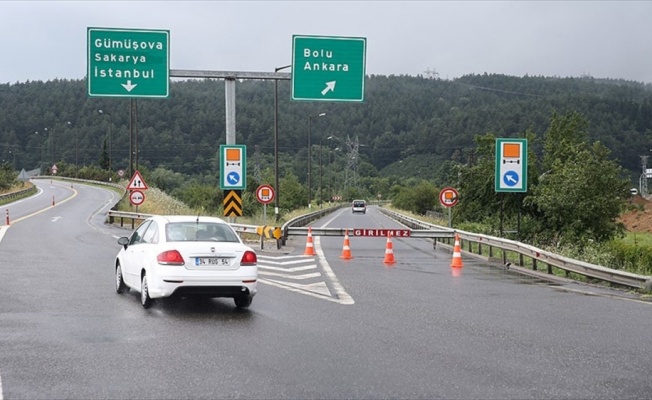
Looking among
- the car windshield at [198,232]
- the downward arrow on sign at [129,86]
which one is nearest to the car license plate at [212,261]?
the car windshield at [198,232]

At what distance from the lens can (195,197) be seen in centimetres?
8119

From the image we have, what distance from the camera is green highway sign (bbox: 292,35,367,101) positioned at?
85.9 feet

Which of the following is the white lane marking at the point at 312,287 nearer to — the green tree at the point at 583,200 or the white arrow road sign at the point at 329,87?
the white arrow road sign at the point at 329,87

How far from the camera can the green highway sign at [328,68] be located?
26.2 m

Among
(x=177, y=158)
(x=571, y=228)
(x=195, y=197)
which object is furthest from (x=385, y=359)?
(x=177, y=158)

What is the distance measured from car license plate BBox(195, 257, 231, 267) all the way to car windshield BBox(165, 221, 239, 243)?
63 cm

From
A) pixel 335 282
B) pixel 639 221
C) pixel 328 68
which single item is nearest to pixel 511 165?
pixel 328 68

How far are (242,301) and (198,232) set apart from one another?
4.28ft

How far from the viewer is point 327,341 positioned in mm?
9883

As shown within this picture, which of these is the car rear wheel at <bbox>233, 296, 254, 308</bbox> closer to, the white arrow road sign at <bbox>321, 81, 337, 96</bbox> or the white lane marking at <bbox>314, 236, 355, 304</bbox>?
the white lane marking at <bbox>314, 236, 355, 304</bbox>

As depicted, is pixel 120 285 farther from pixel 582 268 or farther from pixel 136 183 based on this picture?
pixel 136 183

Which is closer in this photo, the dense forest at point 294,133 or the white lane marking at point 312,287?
the white lane marking at point 312,287

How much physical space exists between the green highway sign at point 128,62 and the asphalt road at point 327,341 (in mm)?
8743

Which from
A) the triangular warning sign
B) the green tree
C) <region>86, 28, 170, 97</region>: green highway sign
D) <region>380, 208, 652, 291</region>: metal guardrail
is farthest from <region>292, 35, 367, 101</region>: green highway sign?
the triangular warning sign
